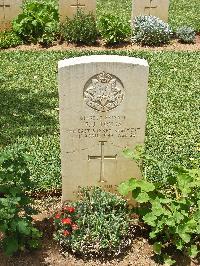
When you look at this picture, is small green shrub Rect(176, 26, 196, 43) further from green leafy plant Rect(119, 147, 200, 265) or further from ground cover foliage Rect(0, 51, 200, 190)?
green leafy plant Rect(119, 147, 200, 265)

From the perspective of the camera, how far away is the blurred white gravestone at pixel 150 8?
11086mm

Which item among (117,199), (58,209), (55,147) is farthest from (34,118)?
(117,199)

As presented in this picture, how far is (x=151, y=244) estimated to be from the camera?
16.2 feet

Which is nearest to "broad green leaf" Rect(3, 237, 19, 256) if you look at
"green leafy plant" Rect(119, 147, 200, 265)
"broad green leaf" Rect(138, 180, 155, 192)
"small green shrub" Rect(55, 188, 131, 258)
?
"small green shrub" Rect(55, 188, 131, 258)

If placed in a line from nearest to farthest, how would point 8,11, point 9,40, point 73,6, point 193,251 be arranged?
point 193,251 < point 9,40 < point 73,6 < point 8,11

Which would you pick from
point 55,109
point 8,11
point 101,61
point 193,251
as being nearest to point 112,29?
point 8,11

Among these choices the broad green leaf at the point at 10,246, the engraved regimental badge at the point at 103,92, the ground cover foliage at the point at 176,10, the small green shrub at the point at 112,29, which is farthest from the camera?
the ground cover foliage at the point at 176,10

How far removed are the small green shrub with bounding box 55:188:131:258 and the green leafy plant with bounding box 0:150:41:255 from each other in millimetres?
290

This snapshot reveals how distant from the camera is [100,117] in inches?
188

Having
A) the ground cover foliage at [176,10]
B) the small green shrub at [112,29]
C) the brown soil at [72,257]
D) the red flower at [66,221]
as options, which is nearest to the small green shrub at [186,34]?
the ground cover foliage at [176,10]

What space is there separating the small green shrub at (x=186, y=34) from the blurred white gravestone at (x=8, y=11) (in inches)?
140

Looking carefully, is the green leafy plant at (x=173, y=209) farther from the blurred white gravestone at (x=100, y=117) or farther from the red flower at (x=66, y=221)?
the red flower at (x=66, y=221)

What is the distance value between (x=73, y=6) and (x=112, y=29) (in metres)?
1.01

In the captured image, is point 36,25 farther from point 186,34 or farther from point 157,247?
point 157,247
